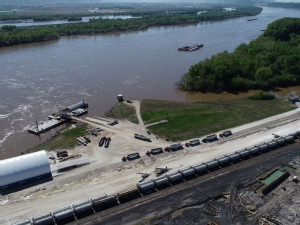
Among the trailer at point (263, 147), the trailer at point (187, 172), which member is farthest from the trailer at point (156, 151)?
the trailer at point (263, 147)

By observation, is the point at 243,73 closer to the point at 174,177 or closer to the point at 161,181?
the point at 174,177

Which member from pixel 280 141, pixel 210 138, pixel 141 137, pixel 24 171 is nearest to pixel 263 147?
pixel 280 141

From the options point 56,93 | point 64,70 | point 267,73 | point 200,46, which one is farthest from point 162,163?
point 200,46

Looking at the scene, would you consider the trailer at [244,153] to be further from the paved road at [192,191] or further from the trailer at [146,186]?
the trailer at [146,186]

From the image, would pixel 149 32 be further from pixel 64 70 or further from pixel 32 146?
pixel 32 146

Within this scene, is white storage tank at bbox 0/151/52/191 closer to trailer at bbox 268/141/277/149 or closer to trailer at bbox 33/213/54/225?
trailer at bbox 33/213/54/225

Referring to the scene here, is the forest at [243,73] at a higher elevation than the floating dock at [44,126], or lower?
higher
